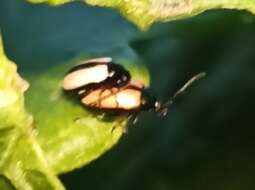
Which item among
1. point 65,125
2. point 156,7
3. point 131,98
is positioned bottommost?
point 131,98

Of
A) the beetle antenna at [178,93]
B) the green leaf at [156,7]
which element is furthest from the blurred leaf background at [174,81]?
the green leaf at [156,7]

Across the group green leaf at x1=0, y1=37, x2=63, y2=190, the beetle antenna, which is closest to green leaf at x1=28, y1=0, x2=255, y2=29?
green leaf at x1=0, y1=37, x2=63, y2=190

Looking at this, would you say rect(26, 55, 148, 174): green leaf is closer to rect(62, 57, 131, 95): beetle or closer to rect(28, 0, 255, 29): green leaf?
rect(62, 57, 131, 95): beetle

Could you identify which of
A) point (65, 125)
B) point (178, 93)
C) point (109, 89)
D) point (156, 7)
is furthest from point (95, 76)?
point (156, 7)

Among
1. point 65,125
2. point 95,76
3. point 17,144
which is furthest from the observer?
point 95,76

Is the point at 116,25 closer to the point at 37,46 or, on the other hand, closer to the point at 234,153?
the point at 37,46

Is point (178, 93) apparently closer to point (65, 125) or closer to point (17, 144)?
point (65, 125)

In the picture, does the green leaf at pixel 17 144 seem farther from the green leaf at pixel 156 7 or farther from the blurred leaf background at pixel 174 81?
the blurred leaf background at pixel 174 81
